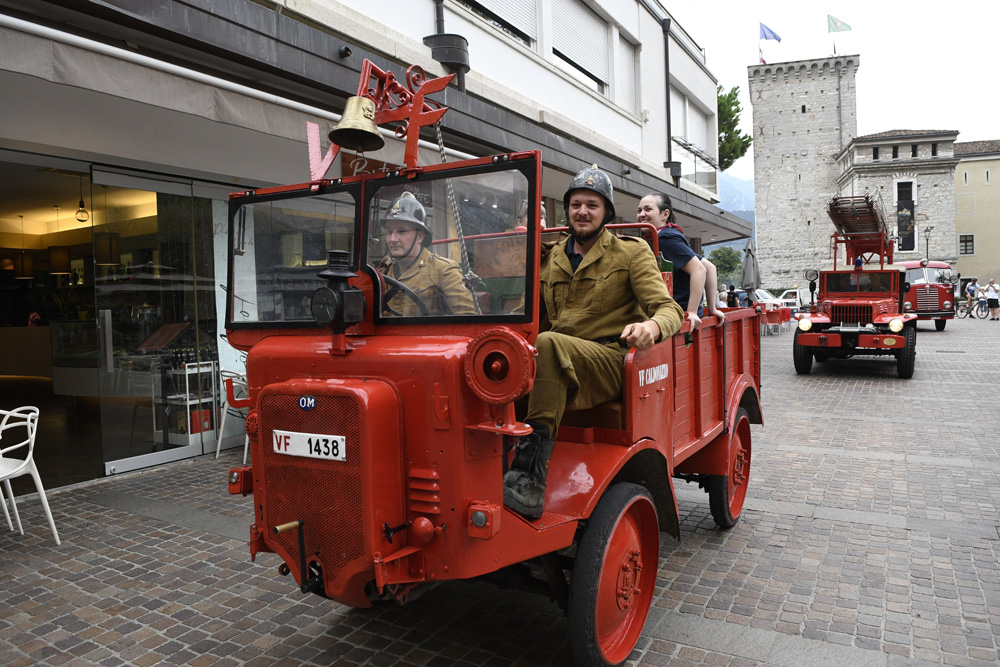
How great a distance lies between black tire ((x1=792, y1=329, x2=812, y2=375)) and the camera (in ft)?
42.9

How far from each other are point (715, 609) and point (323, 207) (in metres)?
2.90

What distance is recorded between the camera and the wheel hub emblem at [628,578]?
9.89ft

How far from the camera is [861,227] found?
14.6 meters

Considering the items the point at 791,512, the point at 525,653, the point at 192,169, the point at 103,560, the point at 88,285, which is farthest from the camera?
the point at 88,285

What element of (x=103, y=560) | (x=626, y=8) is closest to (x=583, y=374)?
Result: (x=103, y=560)

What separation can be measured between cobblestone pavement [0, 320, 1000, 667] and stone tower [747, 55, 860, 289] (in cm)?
5171

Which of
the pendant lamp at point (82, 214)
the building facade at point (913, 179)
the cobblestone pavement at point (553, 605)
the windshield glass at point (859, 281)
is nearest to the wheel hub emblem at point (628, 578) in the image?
the cobblestone pavement at point (553, 605)

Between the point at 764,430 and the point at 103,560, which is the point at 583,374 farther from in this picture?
the point at 764,430

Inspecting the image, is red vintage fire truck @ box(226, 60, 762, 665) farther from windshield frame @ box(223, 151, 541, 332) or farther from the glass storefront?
the glass storefront

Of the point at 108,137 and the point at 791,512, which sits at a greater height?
the point at 108,137

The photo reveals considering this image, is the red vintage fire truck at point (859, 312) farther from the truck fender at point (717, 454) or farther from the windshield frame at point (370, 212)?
the windshield frame at point (370, 212)

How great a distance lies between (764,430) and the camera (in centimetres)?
829

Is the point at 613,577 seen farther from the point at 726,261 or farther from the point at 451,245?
the point at 726,261

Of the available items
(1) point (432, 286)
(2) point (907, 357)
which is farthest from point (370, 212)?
(2) point (907, 357)
